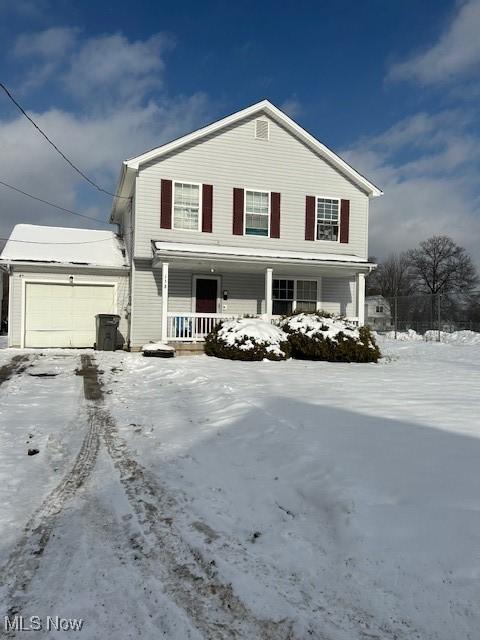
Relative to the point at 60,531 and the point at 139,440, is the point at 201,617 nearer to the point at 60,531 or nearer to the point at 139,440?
the point at 60,531

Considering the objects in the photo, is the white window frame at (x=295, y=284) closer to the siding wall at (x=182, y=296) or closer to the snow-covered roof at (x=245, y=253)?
the siding wall at (x=182, y=296)

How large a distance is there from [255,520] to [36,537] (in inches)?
57.2

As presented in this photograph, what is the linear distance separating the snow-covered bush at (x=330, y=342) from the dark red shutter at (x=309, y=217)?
467 centimetres

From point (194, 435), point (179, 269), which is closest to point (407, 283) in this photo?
point (179, 269)

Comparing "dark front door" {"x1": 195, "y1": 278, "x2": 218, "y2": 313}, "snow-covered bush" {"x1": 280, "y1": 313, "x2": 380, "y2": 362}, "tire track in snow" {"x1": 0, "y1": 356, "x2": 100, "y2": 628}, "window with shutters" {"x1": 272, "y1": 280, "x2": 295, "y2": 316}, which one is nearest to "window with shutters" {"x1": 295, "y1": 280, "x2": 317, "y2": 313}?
"window with shutters" {"x1": 272, "y1": 280, "x2": 295, "y2": 316}

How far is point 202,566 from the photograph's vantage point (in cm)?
268

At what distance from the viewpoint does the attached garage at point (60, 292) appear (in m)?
14.6

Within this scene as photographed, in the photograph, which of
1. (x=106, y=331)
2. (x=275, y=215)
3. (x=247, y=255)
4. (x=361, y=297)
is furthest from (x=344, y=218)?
(x=106, y=331)

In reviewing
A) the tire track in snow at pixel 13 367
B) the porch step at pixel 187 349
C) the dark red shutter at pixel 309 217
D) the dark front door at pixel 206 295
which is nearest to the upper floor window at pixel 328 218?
the dark red shutter at pixel 309 217

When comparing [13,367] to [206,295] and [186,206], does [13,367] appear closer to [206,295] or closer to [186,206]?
[206,295]

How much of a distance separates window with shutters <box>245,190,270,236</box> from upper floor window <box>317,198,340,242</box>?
196 centimetres

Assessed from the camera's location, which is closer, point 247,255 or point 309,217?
point 247,255

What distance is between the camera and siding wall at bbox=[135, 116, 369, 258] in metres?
14.2

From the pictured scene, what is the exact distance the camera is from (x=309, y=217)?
15.8 meters
